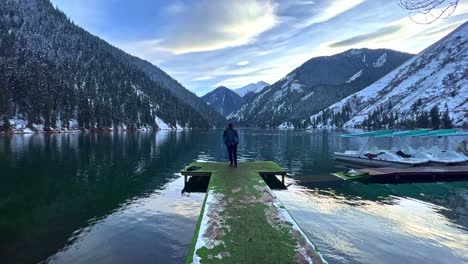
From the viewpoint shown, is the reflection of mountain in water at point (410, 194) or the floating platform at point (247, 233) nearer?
the floating platform at point (247, 233)

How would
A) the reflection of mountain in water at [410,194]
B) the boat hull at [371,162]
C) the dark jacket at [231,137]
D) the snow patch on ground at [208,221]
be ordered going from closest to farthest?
the snow patch on ground at [208,221] < the reflection of mountain in water at [410,194] < the dark jacket at [231,137] < the boat hull at [371,162]

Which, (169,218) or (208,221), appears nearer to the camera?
(208,221)

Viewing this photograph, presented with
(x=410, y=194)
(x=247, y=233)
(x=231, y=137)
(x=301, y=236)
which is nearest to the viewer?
(x=301, y=236)

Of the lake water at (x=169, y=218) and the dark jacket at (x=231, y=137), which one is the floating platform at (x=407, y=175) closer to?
the lake water at (x=169, y=218)

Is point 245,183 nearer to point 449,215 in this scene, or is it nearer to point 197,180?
point 197,180

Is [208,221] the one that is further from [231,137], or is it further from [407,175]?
[407,175]

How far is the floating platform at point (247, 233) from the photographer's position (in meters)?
8.93

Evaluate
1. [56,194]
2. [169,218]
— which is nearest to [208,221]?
[169,218]

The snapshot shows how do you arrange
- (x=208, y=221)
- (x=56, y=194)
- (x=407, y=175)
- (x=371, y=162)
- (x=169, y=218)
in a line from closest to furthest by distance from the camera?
(x=208, y=221) → (x=169, y=218) → (x=56, y=194) → (x=407, y=175) → (x=371, y=162)

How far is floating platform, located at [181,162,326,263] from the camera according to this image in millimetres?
8925

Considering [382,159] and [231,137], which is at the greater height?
[231,137]

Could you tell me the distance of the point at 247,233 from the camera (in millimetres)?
10797

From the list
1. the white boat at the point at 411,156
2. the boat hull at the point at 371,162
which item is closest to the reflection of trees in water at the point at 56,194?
the boat hull at the point at 371,162

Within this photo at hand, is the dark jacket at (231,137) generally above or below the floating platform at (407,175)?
above
